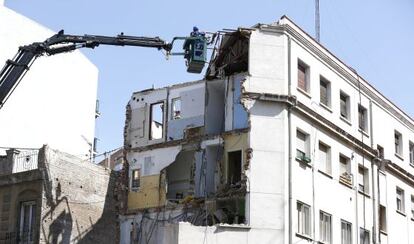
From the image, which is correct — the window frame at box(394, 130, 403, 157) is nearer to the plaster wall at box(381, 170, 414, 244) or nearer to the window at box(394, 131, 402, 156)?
the window at box(394, 131, 402, 156)

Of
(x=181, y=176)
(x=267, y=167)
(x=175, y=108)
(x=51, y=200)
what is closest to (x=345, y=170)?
(x=267, y=167)

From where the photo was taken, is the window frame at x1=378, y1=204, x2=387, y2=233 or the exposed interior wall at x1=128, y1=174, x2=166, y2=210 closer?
the exposed interior wall at x1=128, y1=174, x2=166, y2=210

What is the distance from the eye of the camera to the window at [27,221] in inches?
1473

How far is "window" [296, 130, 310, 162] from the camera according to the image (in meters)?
36.7

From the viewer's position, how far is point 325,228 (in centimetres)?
3769

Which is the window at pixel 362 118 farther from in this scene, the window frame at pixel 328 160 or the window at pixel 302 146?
the window at pixel 302 146

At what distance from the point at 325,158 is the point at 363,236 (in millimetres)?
4999

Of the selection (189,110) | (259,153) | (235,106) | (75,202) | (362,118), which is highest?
(362,118)

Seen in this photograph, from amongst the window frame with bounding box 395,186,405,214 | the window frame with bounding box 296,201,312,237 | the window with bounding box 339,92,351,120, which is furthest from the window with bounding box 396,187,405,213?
the window frame with bounding box 296,201,312,237

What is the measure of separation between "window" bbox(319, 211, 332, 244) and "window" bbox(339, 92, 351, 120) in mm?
6018

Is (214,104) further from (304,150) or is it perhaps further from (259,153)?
(304,150)

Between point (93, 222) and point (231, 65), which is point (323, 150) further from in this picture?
point (93, 222)

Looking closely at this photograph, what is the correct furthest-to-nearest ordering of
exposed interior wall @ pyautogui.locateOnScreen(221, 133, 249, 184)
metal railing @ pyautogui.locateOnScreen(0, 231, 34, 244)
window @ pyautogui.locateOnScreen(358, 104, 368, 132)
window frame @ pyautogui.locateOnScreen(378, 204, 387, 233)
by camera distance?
window frame @ pyautogui.locateOnScreen(378, 204, 387, 233) < window @ pyautogui.locateOnScreen(358, 104, 368, 132) < metal railing @ pyautogui.locateOnScreen(0, 231, 34, 244) < exposed interior wall @ pyautogui.locateOnScreen(221, 133, 249, 184)

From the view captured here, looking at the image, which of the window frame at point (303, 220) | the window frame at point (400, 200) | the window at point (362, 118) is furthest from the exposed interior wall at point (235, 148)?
the window frame at point (400, 200)
